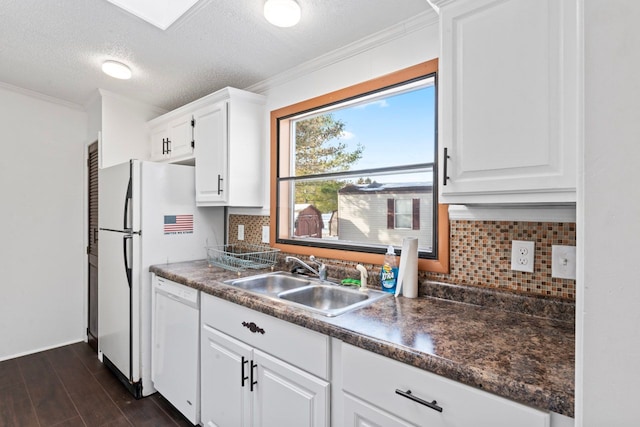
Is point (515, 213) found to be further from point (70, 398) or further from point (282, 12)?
point (70, 398)

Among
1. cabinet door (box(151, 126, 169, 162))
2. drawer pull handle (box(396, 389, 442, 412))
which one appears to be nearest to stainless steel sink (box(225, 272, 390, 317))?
drawer pull handle (box(396, 389, 442, 412))

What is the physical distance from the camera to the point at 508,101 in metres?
1.07

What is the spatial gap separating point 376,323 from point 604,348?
83 cm

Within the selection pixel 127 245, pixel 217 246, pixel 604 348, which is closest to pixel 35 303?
pixel 127 245

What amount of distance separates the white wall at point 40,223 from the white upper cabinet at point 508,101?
11.1 ft

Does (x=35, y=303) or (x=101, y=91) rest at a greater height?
(x=101, y=91)

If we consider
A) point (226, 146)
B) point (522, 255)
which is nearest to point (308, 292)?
point (522, 255)

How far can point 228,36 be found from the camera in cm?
187

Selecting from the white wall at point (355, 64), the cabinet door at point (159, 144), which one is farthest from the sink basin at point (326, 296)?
the cabinet door at point (159, 144)

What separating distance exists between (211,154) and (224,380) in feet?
4.92

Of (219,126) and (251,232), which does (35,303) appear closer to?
(251,232)

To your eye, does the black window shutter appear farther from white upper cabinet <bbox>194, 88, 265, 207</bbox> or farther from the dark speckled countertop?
white upper cabinet <bbox>194, 88, 265, 207</bbox>

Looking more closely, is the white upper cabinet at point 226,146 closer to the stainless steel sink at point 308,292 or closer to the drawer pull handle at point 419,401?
the stainless steel sink at point 308,292

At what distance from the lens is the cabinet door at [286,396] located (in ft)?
4.04
